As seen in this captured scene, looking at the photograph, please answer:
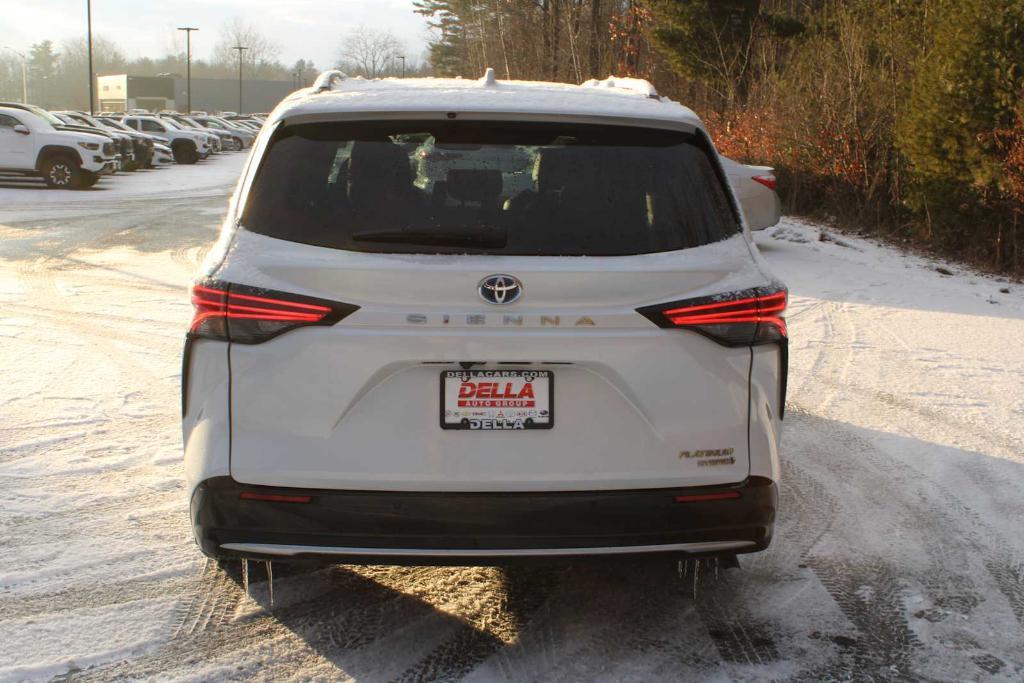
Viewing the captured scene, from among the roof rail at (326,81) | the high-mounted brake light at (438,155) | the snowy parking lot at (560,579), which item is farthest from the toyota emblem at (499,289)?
the roof rail at (326,81)

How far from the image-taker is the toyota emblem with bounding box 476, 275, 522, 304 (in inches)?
122

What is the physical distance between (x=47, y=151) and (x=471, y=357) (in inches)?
991

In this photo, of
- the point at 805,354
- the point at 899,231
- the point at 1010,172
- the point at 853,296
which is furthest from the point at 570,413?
the point at 899,231

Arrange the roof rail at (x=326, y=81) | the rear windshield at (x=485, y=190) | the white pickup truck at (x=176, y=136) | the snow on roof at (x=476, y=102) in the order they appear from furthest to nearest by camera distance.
A: the white pickup truck at (x=176, y=136) → the roof rail at (x=326, y=81) → the snow on roof at (x=476, y=102) → the rear windshield at (x=485, y=190)

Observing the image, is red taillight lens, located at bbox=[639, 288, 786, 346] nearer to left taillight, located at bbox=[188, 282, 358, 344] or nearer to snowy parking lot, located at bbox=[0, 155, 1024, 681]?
snowy parking lot, located at bbox=[0, 155, 1024, 681]

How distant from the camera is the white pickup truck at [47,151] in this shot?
2509cm

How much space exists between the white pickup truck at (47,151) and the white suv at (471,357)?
79.7 ft

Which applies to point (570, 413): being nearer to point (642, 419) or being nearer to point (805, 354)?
point (642, 419)

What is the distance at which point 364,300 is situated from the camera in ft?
10.1

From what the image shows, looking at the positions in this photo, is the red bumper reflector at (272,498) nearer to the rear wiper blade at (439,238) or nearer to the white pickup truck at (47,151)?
the rear wiper blade at (439,238)

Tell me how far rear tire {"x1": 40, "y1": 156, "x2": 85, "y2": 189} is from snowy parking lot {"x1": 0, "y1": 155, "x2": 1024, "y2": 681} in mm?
19092

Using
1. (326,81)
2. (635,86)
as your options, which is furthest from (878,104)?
(326,81)

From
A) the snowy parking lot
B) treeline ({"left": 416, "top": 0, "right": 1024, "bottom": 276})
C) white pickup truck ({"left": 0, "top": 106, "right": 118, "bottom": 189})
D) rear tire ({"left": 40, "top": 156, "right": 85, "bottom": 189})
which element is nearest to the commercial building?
white pickup truck ({"left": 0, "top": 106, "right": 118, "bottom": 189})

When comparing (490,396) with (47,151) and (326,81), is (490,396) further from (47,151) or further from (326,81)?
(47,151)
